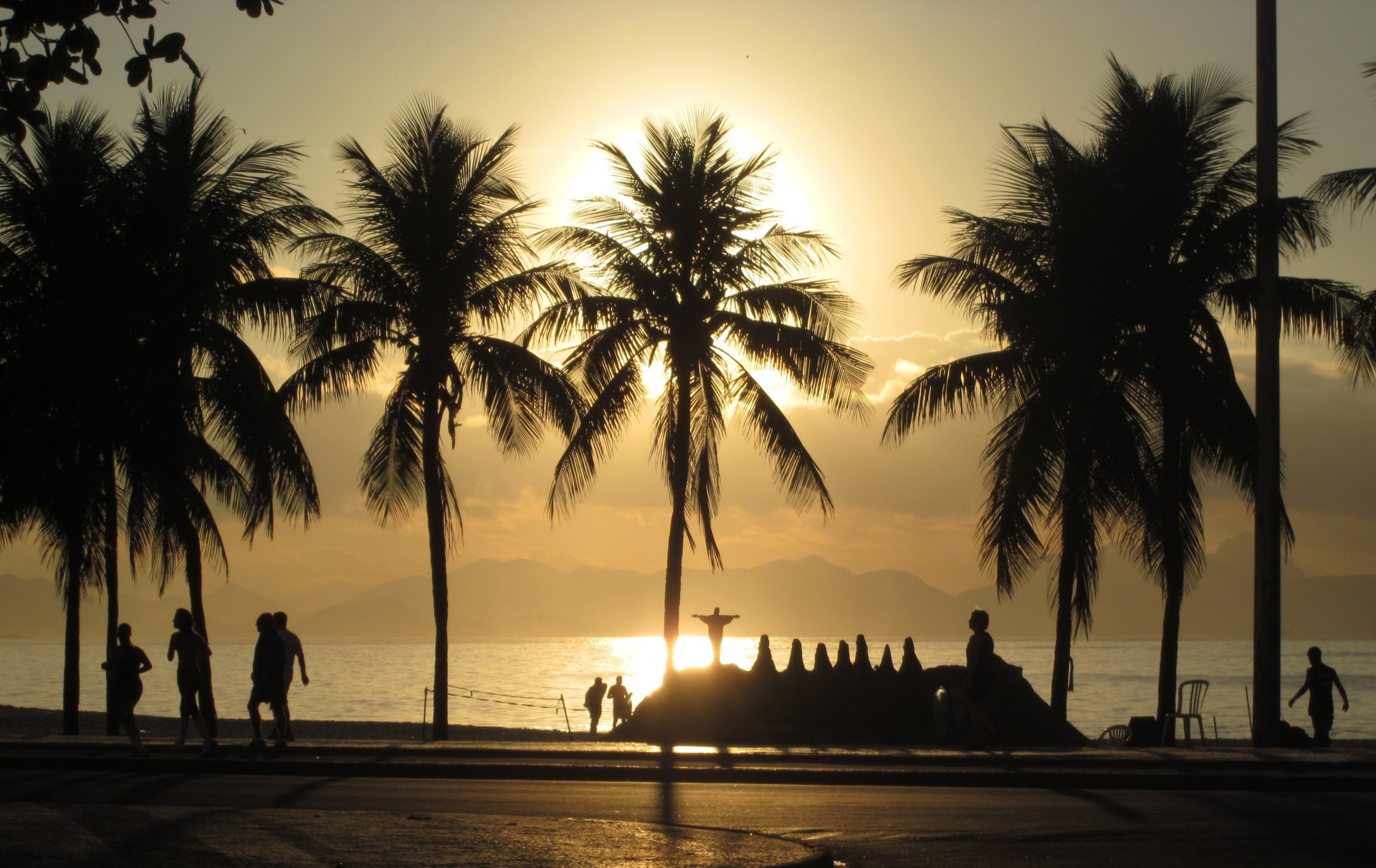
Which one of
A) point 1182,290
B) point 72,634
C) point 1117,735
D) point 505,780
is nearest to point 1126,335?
point 1182,290

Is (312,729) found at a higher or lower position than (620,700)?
lower

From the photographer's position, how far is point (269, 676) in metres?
16.8

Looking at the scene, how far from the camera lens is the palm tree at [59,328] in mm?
20938

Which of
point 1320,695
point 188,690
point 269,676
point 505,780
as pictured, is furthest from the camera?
point 1320,695

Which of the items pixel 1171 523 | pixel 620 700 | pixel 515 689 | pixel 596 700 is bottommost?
pixel 515 689

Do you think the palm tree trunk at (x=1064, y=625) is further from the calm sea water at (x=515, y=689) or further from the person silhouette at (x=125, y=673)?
the person silhouette at (x=125, y=673)

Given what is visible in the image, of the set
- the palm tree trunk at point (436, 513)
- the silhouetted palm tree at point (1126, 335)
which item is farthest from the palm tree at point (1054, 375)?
the palm tree trunk at point (436, 513)

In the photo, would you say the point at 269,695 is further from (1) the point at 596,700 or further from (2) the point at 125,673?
(1) the point at 596,700

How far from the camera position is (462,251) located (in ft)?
79.9

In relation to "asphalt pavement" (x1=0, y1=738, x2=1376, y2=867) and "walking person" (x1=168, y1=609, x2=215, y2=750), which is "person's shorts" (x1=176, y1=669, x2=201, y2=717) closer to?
"walking person" (x1=168, y1=609, x2=215, y2=750)

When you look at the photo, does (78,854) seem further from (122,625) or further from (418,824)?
(122,625)

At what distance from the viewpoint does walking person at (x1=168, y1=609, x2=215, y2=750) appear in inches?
628

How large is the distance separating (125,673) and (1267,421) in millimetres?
15058

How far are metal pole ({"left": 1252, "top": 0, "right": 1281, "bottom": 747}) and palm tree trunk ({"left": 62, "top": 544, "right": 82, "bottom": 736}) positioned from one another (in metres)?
19.4
